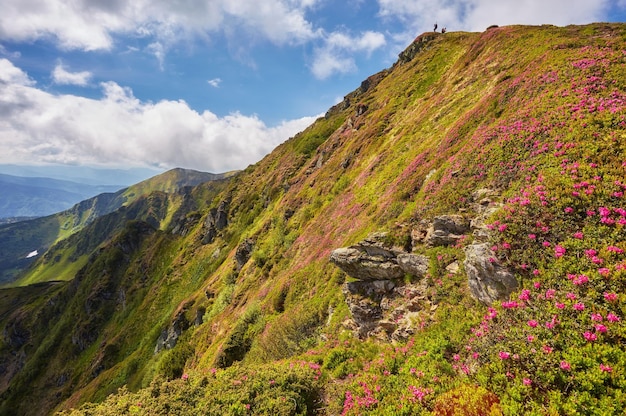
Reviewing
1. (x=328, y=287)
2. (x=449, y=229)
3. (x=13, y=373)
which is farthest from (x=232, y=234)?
(x=13, y=373)

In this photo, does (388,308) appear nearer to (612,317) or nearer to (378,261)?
(378,261)

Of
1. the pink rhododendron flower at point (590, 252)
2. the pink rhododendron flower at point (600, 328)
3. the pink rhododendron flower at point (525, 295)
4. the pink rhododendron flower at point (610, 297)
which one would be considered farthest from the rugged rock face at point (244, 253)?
the pink rhododendron flower at point (600, 328)

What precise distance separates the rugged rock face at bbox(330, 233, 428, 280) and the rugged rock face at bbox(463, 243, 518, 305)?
403cm

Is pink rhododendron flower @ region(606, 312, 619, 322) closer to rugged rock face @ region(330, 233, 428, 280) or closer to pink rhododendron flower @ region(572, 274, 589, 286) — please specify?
pink rhododendron flower @ region(572, 274, 589, 286)

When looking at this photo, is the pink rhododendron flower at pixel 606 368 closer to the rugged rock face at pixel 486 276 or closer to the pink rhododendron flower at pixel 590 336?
the pink rhododendron flower at pixel 590 336

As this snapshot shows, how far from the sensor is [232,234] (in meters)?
120

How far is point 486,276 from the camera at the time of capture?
14742 mm

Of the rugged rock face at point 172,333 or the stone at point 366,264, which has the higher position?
the stone at point 366,264

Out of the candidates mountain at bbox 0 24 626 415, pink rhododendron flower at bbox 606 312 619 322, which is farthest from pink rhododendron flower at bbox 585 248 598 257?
pink rhododendron flower at bbox 606 312 619 322

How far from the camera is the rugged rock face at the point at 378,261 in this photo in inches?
800

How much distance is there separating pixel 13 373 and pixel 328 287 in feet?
692

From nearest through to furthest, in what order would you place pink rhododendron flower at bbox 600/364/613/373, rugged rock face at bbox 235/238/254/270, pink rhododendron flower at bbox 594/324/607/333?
1. pink rhododendron flower at bbox 600/364/613/373
2. pink rhododendron flower at bbox 594/324/607/333
3. rugged rock face at bbox 235/238/254/270

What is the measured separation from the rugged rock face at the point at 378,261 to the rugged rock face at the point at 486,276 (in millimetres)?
4029

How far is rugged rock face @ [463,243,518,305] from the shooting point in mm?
13898
